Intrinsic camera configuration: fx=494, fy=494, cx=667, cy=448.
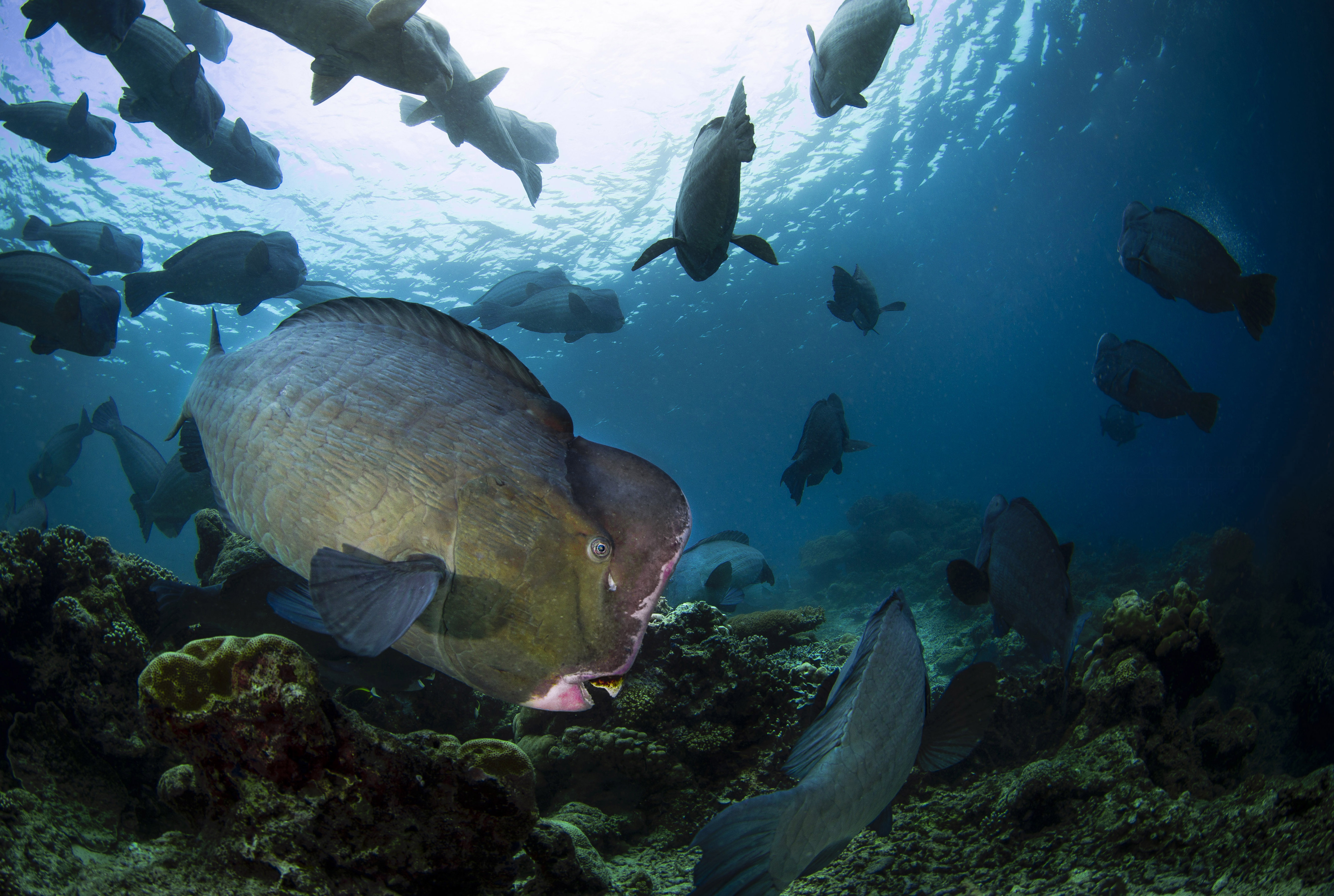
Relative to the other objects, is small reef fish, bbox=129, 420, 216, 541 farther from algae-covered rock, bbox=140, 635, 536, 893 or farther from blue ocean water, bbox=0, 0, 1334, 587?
blue ocean water, bbox=0, 0, 1334, 587

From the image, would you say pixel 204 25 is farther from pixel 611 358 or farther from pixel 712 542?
pixel 611 358

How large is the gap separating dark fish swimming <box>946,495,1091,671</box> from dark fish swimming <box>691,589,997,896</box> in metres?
1.01

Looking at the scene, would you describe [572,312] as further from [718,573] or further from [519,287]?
[718,573]

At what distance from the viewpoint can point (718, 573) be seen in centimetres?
551

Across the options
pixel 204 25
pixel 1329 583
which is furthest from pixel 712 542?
pixel 1329 583

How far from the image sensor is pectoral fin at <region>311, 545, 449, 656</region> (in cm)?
83

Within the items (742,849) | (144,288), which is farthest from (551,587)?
(144,288)

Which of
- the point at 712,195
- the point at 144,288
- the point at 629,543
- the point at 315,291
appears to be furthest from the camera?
the point at 315,291

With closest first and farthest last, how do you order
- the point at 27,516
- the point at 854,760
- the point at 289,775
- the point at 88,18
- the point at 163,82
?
1. the point at 289,775
2. the point at 854,760
3. the point at 88,18
4. the point at 163,82
5. the point at 27,516

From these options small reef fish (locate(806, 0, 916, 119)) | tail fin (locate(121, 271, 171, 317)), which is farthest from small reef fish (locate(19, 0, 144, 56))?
small reef fish (locate(806, 0, 916, 119))

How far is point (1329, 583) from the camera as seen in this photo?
9.20m

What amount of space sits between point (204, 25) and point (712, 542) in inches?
372

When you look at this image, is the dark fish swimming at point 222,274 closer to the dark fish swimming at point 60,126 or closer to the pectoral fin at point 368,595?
the dark fish swimming at point 60,126

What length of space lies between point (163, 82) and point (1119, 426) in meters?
17.1
